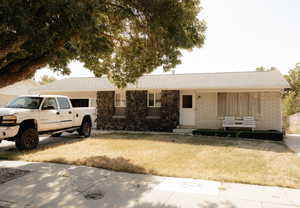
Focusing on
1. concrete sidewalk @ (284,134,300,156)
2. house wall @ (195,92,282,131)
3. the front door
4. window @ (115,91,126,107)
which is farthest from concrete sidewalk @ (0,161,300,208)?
window @ (115,91,126,107)

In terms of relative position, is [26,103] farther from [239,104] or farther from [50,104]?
[239,104]

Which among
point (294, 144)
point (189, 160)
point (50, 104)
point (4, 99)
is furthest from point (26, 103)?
point (4, 99)

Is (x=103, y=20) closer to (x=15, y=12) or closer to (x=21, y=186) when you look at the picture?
(x=15, y=12)

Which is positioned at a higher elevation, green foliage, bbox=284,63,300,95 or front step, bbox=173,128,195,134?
green foliage, bbox=284,63,300,95

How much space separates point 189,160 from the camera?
841cm

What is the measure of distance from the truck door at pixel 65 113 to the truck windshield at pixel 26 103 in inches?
51.8

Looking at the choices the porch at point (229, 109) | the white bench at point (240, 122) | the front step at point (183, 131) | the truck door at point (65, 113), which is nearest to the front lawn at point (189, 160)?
the truck door at point (65, 113)

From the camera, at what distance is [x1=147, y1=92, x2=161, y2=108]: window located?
61.1 ft

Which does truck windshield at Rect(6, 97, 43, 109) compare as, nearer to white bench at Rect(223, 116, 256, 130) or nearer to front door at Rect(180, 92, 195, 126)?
front door at Rect(180, 92, 195, 126)

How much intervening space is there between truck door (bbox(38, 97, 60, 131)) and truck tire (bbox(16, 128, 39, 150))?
56 cm

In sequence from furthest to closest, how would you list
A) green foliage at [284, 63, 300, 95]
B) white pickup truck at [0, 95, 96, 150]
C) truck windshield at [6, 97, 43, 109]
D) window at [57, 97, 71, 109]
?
green foliage at [284, 63, 300, 95] → window at [57, 97, 71, 109] → truck windshield at [6, 97, 43, 109] → white pickup truck at [0, 95, 96, 150]

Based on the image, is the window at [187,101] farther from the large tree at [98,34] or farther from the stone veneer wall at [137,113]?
the large tree at [98,34]

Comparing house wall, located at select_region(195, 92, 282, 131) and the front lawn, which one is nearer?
the front lawn

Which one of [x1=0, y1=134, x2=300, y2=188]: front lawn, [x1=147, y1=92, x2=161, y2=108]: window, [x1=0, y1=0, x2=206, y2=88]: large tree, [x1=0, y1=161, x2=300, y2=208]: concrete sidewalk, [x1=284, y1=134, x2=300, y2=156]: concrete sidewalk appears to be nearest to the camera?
[x1=0, y1=161, x2=300, y2=208]: concrete sidewalk
